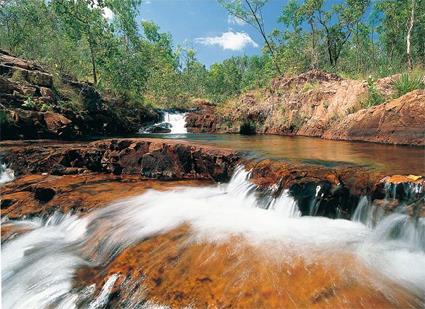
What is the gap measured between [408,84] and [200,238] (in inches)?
375

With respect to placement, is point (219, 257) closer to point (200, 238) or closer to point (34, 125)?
point (200, 238)

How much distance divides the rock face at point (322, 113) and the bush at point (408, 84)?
1.50 feet

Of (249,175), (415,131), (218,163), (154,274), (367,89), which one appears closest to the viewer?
(154,274)

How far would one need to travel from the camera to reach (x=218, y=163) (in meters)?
7.02

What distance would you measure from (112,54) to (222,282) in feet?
74.9

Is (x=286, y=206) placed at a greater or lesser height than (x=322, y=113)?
lesser

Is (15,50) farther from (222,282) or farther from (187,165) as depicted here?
(222,282)

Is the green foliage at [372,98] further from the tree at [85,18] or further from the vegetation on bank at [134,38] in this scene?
the tree at [85,18]

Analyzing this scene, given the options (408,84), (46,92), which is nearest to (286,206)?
(408,84)

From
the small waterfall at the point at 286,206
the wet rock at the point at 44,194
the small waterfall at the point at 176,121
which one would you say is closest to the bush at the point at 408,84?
the small waterfall at the point at 286,206

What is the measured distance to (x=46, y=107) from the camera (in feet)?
40.5

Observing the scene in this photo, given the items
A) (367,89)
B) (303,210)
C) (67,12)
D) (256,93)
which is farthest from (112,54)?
(303,210)

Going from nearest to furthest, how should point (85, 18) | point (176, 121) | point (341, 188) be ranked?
point (341, 188) < point (85, 18) < point (176, 121)

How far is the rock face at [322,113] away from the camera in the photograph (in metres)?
8.91
